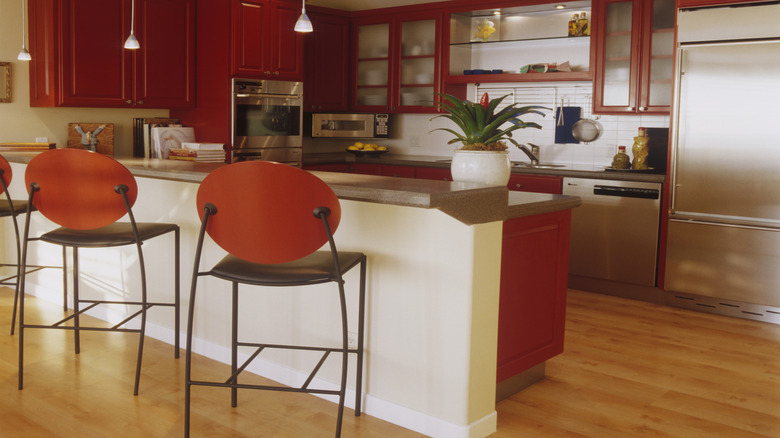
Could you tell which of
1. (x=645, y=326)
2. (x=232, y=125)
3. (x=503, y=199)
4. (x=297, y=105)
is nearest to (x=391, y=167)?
(x=297, y=105)

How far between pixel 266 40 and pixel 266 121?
63cm

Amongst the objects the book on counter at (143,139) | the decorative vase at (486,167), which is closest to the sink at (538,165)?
the decorative vase at (486,167)

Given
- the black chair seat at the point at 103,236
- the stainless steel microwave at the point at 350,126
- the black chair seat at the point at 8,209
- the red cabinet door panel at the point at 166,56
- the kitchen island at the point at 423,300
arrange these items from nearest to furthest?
the kitchen island at the point at 423,300 → the black chair seat at the point at 103,236 → the black chair seat at the point at 8,209 → the red cabinet door panel at the point at 166,56 → the stainless steel microwave at the point at 350,126

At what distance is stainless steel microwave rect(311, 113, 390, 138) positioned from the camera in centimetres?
643

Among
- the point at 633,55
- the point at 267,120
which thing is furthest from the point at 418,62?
the point at 633,55

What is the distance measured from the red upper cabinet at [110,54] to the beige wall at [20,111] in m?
0.07

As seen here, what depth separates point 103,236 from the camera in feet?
9.80

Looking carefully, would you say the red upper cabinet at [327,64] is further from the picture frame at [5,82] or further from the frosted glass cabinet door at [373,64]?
the picture frame at [5,82]

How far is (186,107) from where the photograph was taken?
5617mm

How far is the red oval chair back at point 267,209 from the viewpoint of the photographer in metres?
2.20

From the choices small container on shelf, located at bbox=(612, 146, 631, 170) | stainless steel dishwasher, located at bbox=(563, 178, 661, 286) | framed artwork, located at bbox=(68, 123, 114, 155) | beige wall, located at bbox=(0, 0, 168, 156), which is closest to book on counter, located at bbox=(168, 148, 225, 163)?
framed artwork, located at bbox=(68, 123, 114, 155)

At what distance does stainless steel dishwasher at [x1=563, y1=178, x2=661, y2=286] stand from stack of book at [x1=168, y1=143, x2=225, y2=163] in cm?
244

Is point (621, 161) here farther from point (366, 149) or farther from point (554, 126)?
point (366, 149)

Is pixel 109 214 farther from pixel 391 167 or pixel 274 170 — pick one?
pixel 391 167
